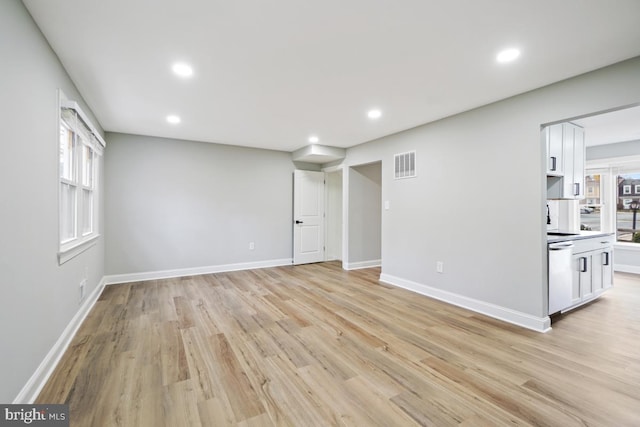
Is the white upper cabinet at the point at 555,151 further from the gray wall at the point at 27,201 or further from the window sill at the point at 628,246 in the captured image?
the gray wall at the point at 27,201

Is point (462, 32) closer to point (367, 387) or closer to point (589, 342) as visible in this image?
point (367, 387)

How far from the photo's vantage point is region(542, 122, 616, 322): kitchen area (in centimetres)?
294

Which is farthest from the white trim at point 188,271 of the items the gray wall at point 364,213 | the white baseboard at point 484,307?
the white baseboard at point 484,307

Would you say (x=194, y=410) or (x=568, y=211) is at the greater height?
(x=568, y=211)

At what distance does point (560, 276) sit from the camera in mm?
2967

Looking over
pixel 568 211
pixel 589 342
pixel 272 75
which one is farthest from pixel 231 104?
pixel 568 211

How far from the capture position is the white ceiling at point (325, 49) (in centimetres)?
171

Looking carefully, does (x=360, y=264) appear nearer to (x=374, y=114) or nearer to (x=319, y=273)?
(x=319, y=273)

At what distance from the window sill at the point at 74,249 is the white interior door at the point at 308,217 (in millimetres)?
3446

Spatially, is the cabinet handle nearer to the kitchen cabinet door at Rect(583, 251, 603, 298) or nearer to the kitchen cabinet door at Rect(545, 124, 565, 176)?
the kitchen cabinet door at Rect(583, 251, 603, 298)

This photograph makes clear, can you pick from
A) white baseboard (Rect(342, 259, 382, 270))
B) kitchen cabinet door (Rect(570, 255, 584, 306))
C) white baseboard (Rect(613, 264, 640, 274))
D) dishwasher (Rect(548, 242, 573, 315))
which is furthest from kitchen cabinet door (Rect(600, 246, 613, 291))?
white baseboard (Rect(342, 259, 382, 270))

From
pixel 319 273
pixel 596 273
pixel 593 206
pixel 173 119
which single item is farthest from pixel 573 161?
pixel 173 119

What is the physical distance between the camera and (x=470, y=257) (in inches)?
132

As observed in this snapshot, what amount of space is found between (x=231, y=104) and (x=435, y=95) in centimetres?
232
